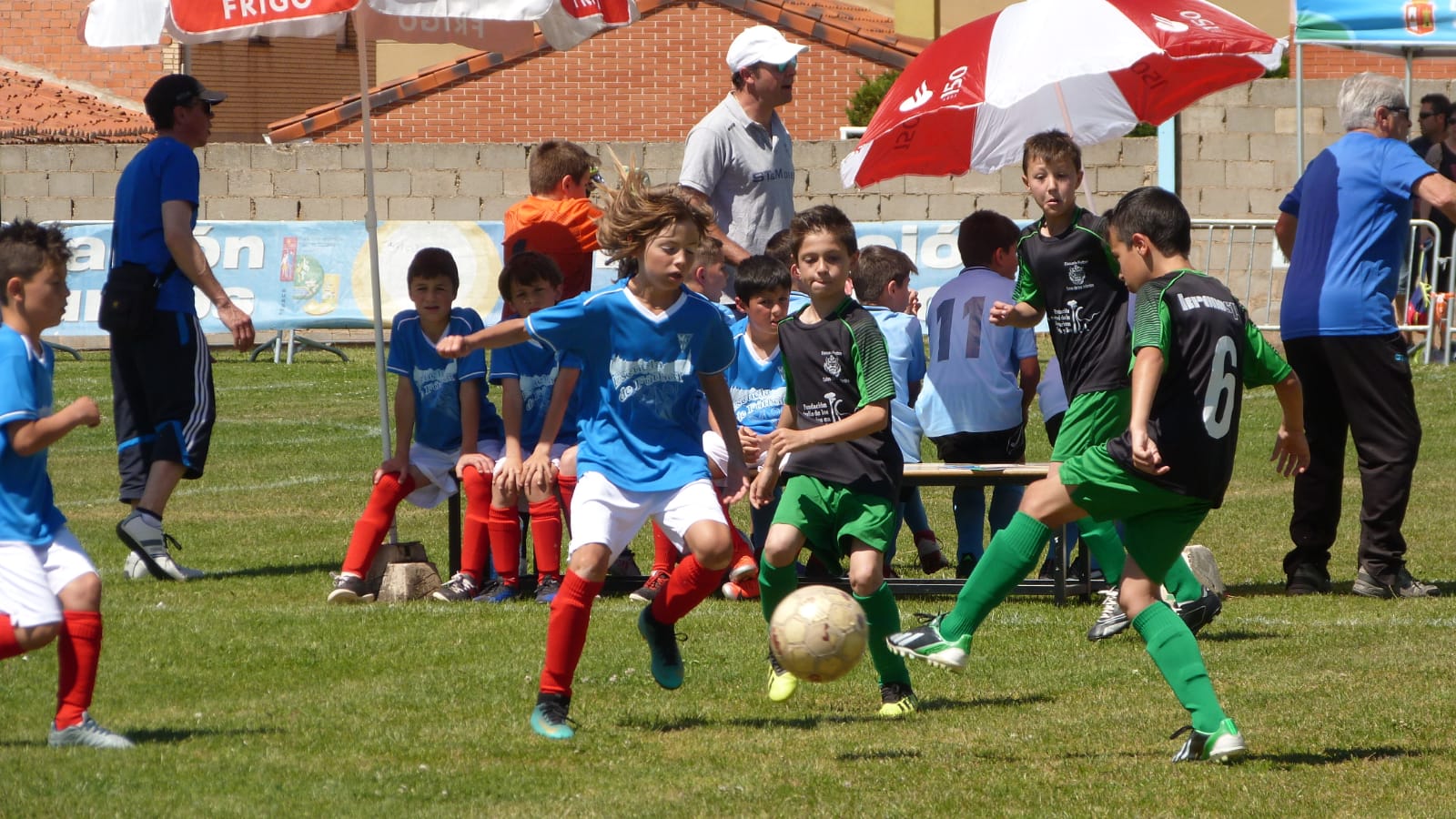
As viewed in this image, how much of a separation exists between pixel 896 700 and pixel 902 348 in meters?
2.77

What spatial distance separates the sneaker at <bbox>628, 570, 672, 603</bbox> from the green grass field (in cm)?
26

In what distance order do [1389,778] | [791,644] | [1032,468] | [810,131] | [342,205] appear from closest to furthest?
[1389,778], [791,644], [1032,468], [342,205], [810,131]

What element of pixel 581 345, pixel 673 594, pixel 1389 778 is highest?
pixel 581 345

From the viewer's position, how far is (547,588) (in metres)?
8.19

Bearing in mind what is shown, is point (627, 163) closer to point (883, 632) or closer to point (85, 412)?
point (883, 632)

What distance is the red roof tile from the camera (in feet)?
108

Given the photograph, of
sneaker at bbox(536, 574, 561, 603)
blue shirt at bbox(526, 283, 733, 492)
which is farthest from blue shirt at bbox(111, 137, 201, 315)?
blue shirt at bbox(526, 283, 733, 492)

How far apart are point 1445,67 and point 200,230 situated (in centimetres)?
1679

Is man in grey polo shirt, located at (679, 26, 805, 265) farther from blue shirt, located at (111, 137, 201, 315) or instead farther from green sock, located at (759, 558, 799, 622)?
green sock, located at (759, 558, 799, 622)

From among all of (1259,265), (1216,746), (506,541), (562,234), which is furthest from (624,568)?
(1259,265)

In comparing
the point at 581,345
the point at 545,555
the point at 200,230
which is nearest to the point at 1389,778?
the point at 581,345

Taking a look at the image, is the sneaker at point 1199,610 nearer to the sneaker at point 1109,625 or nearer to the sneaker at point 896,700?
the sneaker at point 1109,625

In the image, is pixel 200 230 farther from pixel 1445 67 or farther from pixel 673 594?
pixel 1445 67

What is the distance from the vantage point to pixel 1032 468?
8086 mm
